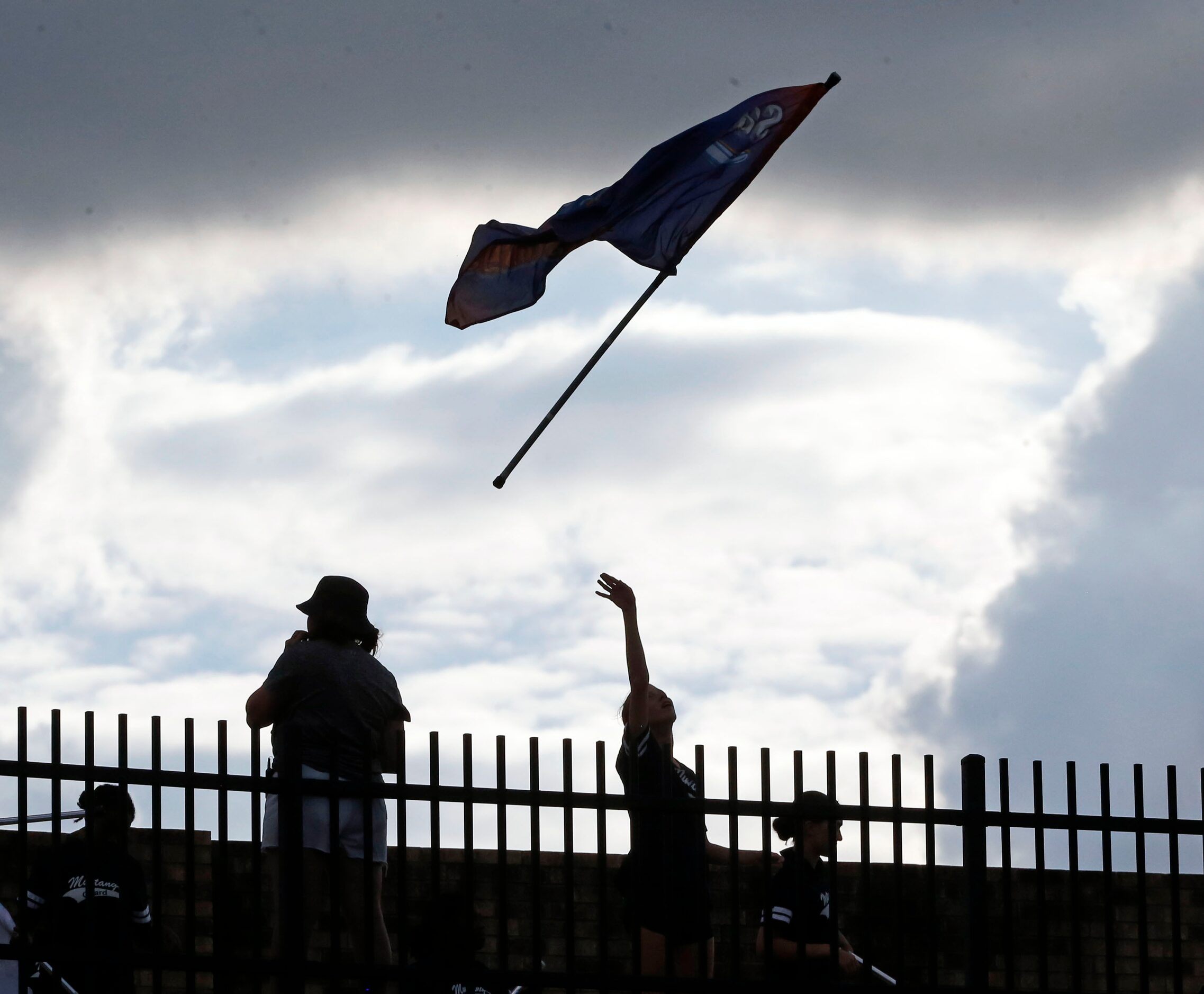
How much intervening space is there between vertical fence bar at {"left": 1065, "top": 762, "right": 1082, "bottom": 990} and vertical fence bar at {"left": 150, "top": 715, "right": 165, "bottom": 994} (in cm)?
341

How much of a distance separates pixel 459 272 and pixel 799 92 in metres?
2.19

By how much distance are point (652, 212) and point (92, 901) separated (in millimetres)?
5133

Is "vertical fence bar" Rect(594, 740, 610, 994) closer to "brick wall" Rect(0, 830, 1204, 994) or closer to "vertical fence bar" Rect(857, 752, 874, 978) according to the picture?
"vertical fence bar" Rect(857, 752, 874, 978)

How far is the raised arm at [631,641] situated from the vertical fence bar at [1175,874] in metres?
2.17

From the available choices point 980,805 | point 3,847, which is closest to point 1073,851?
point 980,805

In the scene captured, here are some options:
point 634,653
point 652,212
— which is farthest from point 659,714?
point 652,212

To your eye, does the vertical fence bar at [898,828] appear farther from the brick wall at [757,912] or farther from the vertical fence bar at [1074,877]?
the brick wall at [757,912]

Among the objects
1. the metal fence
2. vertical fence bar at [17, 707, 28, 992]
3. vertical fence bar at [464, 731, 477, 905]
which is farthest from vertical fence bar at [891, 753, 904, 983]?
vertical fence bar at [17, 707, 28, 992]

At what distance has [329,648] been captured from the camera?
7445 millimetres

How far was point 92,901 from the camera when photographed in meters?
6.55

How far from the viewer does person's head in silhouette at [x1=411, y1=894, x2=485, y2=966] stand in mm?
6688

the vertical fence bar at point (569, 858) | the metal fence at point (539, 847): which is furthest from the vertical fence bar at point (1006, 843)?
the vertical fence bar at point (569, 858)

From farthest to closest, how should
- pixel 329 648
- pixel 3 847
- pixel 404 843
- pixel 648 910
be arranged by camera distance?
1. pixel 3 847
2. pixel 329 648
3. pixel 648 910
4. pixel 404 843

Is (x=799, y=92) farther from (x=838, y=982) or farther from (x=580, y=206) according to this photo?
(x=838, y=982)
